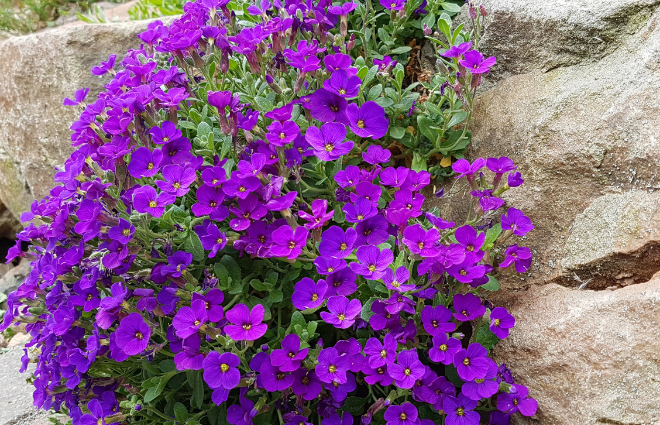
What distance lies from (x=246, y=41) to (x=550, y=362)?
195 cm

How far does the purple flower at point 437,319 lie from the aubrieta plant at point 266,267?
0.04ft

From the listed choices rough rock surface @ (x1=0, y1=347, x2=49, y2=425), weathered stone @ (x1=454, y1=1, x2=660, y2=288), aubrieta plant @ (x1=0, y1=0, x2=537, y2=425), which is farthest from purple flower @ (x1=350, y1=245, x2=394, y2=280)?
rough rock surface @ (x1=0, y1=347, x2=49, y2=425)

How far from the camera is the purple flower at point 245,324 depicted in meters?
2.00

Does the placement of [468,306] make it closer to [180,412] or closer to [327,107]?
[327,107]

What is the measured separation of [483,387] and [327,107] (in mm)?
1337

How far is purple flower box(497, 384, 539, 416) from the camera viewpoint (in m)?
2.16

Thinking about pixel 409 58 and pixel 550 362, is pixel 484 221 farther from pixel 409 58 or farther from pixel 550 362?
pixel 409 58

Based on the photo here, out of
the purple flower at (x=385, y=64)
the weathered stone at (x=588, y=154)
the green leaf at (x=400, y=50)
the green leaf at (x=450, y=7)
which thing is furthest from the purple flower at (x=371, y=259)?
the green leaf at (x=450, y=7)

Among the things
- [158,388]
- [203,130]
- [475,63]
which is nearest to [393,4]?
[475,63]

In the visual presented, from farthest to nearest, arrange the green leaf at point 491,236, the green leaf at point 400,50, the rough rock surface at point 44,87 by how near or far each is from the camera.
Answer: the rough rock surface at point 44,87
the green leaf at point 400,50
the green leaf at point 491,236

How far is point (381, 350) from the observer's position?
2.09m

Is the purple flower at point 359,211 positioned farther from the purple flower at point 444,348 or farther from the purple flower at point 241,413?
the purple flower at point 241,413

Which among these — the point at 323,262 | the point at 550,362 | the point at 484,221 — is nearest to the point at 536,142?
the point at 484,221

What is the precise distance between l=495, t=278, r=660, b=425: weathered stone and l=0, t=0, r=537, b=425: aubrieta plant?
105 mm
